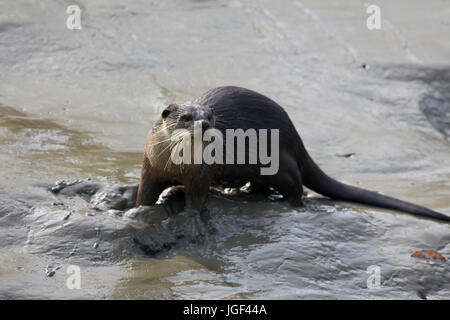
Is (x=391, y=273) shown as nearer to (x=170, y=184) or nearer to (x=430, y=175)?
(x=170, y=184)

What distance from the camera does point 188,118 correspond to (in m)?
3.24

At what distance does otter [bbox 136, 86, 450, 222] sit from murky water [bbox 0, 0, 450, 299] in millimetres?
124

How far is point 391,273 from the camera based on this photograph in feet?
10.1

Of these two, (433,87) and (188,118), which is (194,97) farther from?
(188,118)

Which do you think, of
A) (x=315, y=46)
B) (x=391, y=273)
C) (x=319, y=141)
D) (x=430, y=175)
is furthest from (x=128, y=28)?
(x=391, y=273)

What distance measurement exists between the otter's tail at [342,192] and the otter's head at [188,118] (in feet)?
3.16

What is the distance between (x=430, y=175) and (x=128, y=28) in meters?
3.74

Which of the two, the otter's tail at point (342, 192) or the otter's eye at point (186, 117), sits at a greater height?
the otter's eye at point (186, 117)

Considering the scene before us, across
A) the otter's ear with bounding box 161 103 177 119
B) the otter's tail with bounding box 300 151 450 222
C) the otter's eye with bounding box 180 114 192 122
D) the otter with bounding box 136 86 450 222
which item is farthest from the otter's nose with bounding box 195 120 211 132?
the otter's tail with bounding box 300 151 450 222

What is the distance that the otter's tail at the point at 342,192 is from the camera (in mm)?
3900

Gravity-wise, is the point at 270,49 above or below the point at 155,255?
above

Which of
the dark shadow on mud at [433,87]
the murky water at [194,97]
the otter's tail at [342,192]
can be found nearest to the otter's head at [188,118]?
the murky water at [194,97]

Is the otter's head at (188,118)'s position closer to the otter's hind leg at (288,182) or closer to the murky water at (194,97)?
the murky water at (194,97)
